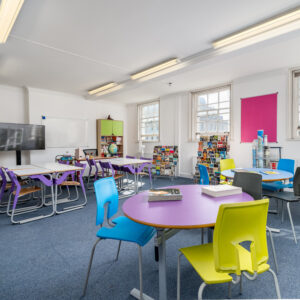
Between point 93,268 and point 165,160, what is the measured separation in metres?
5.34

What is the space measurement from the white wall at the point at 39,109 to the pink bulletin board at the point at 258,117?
210 inches

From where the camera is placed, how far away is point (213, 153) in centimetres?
586

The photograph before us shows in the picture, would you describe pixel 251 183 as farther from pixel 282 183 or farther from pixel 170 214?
pixel 282 183

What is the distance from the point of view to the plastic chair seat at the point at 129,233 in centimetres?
156

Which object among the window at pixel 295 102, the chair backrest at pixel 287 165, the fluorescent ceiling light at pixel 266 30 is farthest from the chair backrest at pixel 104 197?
the window at pixel 295 102

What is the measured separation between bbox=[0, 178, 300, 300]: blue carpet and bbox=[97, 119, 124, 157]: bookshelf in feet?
16.7

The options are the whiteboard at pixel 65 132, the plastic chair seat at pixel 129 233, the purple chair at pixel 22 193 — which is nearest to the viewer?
the plastic chair seat at pixel 129 233

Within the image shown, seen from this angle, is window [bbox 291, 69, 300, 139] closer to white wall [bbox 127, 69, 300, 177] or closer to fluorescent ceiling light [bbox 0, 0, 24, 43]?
white wall [bbox 127, 69, 300, 177]

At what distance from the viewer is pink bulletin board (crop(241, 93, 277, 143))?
4996 millimetres

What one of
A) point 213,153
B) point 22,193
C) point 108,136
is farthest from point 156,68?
point 108,136

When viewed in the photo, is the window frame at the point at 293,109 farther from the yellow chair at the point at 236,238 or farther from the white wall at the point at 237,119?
the yellow chair at the point at 236,238

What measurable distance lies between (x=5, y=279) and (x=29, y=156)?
5.27 m

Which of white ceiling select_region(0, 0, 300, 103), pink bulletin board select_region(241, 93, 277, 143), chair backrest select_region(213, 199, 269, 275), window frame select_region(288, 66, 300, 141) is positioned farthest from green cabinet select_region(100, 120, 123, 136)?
chair backrest select_region(213, 199, 269, 275)

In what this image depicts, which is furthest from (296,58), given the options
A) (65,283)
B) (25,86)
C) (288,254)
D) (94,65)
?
(25,86)
